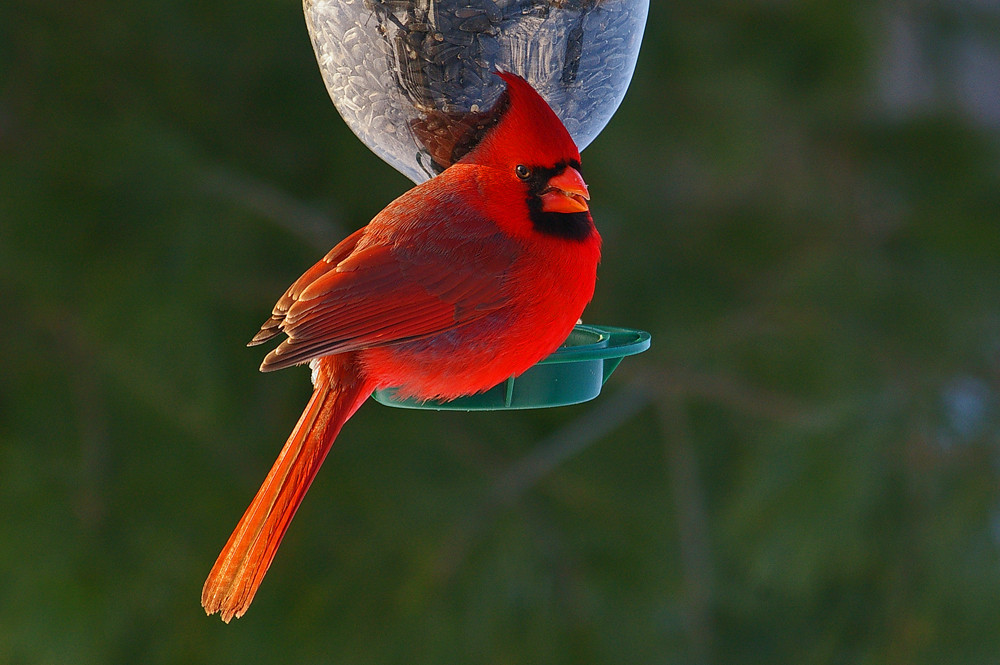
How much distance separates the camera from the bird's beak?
62.4 inches

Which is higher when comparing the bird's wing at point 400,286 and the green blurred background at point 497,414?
the bird's wing at point 400,286

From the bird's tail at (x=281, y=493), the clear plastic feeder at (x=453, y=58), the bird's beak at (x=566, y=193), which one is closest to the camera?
the bird's tail at (x=281, y=493)

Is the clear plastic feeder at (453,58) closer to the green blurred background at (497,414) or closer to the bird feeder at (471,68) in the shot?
the bird feeder at (471,68)

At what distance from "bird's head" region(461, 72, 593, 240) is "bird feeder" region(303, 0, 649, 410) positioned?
0.16m

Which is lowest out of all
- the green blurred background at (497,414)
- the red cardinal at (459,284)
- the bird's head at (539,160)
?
the green blurred background at (497,414)

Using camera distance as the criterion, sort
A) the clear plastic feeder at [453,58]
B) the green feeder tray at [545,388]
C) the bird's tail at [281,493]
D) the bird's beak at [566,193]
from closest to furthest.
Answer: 1. the bird's tail at [281,493]
2. the bird's beak at [566,193]
3. the green feeder tray at [545,388]
4. the clear plastic feeder at [453,58]

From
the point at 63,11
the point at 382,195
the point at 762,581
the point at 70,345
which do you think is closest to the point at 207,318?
the point at 70,345

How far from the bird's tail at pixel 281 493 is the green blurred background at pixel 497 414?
1046 mm

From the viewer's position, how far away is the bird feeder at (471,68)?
1756mm

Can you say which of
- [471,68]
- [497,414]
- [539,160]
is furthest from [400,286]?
[497,414]

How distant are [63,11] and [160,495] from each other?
48.2 inches

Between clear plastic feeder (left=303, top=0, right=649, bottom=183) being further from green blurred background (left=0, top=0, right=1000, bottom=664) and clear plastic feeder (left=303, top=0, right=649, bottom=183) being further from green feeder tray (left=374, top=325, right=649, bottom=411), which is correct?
green blurred background (left=0, top=0, right=1000, bottom=664)

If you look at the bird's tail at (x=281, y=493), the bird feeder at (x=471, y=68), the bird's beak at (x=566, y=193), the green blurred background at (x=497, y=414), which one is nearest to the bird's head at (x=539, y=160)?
the bird's beak at (x=566, y=193)

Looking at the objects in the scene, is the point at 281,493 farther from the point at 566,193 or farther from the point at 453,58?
the point at 453,58
